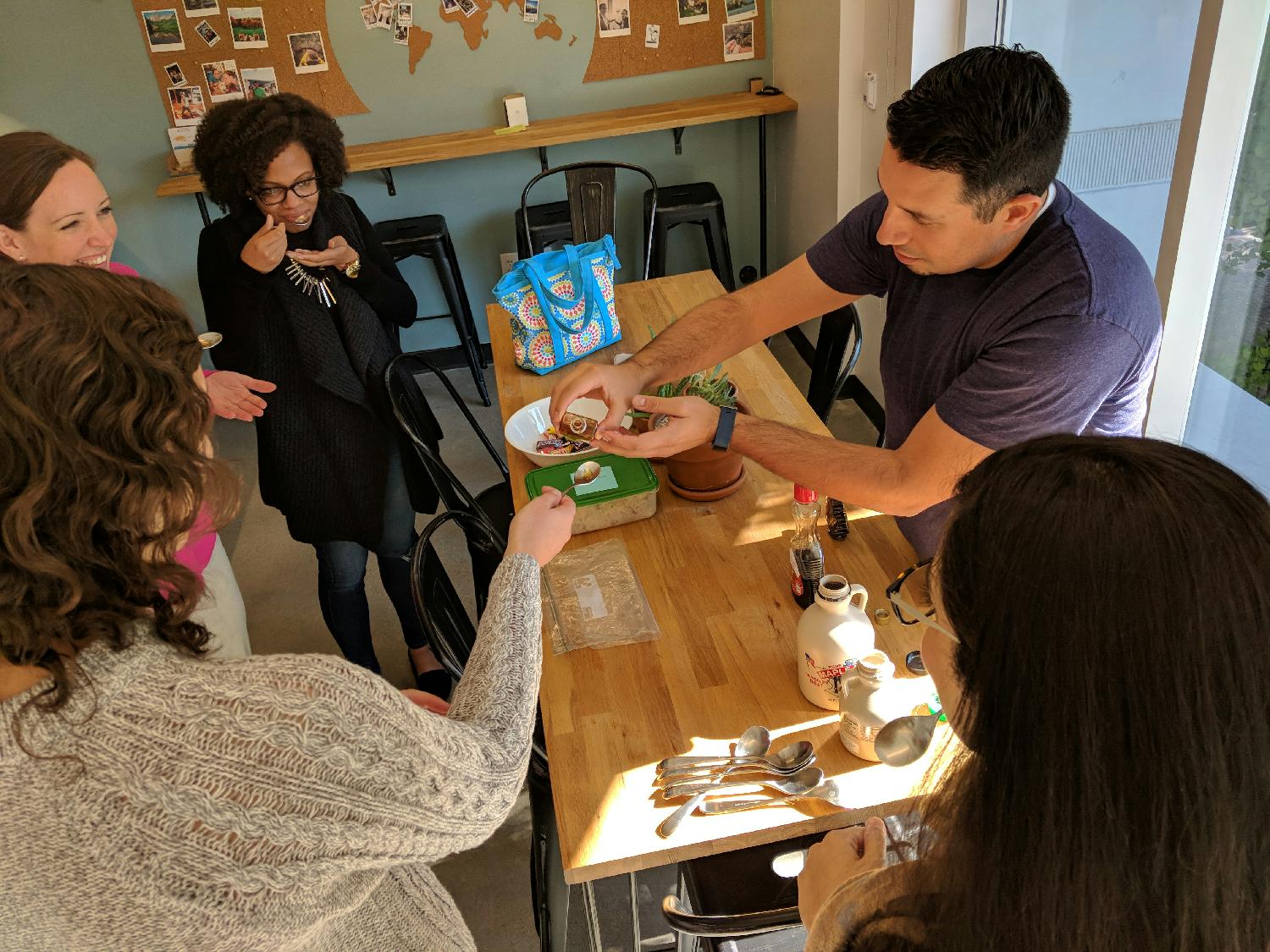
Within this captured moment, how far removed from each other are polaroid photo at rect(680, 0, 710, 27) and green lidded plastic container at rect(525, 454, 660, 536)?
120 inches

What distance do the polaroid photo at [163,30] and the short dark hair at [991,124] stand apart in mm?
3703

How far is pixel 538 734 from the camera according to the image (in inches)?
65.7

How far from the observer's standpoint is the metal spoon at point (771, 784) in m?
1.25

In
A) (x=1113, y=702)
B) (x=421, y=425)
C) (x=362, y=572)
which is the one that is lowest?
(x=362, y=572)

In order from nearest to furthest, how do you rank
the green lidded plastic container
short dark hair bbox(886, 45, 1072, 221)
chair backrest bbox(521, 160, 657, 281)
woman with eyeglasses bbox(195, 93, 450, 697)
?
short dark hair bbox(886, 45, 1072, 221) → the green lidded plastic container → woman with eyeglasses bbox(195, 93, 450, 697) → chair backrest bbox(521, 160, 657, 281)

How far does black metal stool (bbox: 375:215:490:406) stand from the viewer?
4070mm

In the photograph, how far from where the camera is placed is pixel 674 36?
4203 millimetres

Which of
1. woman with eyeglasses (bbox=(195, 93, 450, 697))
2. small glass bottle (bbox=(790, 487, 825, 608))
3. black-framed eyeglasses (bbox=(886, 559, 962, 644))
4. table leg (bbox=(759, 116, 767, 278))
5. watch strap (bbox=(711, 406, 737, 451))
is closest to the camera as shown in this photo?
black-framed eyeglasses (bbox=(886, 559, 962, 644))

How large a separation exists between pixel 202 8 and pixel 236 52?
20 centimetres

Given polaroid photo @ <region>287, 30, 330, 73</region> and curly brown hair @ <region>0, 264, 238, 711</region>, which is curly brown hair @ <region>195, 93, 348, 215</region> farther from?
polaroid photo @ <region>287, 30, 330, 73</region>

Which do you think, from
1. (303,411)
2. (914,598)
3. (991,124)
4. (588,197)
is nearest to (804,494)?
(914,598)

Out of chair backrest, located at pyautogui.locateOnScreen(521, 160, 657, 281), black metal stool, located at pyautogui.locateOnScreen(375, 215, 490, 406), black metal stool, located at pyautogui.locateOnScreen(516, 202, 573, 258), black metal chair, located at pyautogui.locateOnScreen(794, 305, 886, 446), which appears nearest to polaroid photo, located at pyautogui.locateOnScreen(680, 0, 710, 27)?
black metal stool, located at pyautogui.locateOnScreen(516, 202, 573, 258)

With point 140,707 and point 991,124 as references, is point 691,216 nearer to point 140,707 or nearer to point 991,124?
point 991,124

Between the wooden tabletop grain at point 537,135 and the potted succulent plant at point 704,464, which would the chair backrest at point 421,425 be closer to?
the potted succulent plant at point 704,464
